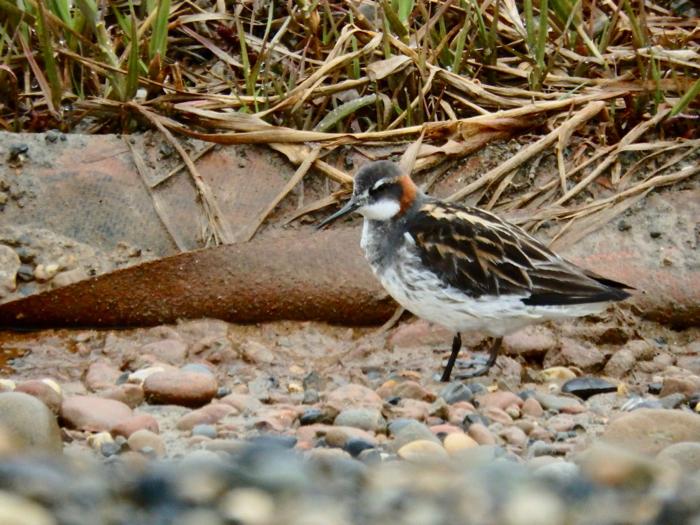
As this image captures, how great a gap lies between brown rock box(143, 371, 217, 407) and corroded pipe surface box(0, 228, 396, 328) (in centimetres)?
125

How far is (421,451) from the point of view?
4.75 meters

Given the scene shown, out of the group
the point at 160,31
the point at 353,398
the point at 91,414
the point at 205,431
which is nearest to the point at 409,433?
the point at 353,398

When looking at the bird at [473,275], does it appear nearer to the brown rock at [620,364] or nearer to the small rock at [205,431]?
the brown rock at [620,364]

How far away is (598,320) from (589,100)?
1.55m

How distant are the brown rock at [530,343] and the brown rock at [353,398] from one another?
1080 millimetres

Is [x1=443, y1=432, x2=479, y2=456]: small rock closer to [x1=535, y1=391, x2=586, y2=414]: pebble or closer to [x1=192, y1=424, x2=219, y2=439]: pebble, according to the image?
[x1=535, y1=391, x2=586, y2=414]: pebble

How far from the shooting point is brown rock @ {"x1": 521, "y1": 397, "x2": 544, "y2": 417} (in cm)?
552

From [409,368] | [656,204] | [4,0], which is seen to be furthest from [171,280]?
[656,204]

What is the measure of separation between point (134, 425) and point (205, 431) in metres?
0.27

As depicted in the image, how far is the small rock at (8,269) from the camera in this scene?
6.66m

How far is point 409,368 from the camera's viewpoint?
251 inches

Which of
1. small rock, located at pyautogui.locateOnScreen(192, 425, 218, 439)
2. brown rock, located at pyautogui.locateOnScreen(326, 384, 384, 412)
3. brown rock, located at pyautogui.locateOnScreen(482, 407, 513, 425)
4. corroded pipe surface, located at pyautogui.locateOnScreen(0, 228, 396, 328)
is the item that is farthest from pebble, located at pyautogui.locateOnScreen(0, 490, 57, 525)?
corroded pipe surface, located at pyautogui.locateOnScreen(0, 228, 396, 328)

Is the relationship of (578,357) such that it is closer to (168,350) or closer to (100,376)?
(168,350)

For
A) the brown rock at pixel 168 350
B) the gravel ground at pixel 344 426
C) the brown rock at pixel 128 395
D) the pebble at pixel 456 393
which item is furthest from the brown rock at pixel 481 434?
the brown rock at pixel 168 350
